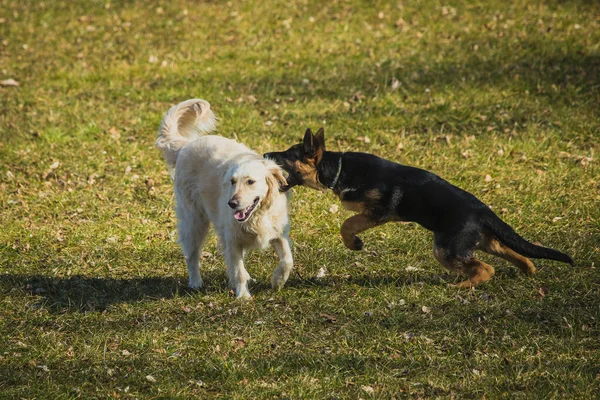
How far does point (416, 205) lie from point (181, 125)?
2.49 meters

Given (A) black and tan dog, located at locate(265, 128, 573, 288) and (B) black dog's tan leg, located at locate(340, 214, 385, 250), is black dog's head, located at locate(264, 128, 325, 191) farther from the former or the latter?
(B) black dog's tan leg, located at locate(340, 214, 385, 250)

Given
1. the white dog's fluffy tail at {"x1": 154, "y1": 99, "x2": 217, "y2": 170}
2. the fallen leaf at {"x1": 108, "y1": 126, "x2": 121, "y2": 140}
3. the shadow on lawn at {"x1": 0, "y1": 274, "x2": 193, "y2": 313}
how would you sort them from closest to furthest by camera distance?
the shadow on lawn at {"x1": 0, "y1": 274, "x2": 193, "y2": 313}, the white dog's fluffy tail at {"x1": 154, "y1": 99, "x2": 217, "y2": 170}, the fallen leaf at {"x1": 108, "y1": 126, "x2": 121, "y2": 140}

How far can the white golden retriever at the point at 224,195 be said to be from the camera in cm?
580

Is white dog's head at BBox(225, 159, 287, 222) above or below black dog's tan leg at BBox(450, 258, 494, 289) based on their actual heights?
above

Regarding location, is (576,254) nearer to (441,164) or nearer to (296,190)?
(441,164)

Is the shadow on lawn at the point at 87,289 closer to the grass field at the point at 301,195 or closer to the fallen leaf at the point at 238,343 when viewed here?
the grass field at the point at 301,195

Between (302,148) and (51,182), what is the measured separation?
4047 millimetres

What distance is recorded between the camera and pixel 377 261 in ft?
22.9

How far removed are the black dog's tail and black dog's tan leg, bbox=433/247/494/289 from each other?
29cm

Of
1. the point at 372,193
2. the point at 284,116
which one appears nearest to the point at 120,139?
the point at 284,116

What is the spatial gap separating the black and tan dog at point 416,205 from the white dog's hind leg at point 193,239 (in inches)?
35.6

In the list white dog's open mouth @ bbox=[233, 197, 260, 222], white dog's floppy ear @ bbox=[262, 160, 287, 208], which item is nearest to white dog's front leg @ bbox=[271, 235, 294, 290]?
white dog's floppy ear @ bbox=[262, 160, 287, 208]

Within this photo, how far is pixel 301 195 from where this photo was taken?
850cm

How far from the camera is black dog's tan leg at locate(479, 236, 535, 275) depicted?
6.21 metres
